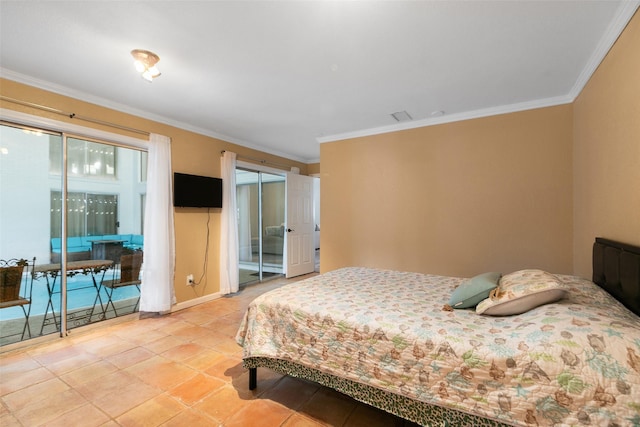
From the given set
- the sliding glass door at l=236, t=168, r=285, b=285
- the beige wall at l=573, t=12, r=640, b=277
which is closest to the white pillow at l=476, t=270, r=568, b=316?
the beige wall at l=573, t=12, r=640, b=277

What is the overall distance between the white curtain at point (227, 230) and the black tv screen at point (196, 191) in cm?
13

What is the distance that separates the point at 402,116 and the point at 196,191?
2.99 meters

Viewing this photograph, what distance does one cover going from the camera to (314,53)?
7.18 feet

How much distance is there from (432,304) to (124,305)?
391 centimetres

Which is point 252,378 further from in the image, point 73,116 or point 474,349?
point 73,116

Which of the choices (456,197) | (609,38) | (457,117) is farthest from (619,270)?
(457,117)

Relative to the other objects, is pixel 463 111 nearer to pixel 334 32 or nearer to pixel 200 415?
pixel 334 32

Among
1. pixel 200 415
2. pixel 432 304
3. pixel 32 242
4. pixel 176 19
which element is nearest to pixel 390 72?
pixel 176 19

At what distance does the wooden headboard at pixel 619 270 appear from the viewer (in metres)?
1.43

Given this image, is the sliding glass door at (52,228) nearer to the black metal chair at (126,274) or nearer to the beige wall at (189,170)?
the black metal chair at (126,274)

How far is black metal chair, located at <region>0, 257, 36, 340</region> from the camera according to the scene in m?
2.71

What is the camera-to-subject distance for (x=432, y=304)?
1.89m

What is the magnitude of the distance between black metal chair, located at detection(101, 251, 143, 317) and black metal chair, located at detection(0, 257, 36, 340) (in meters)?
0.70

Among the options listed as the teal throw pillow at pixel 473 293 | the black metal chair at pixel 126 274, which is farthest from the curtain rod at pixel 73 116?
the teal throw pillow at pixel 473 293
